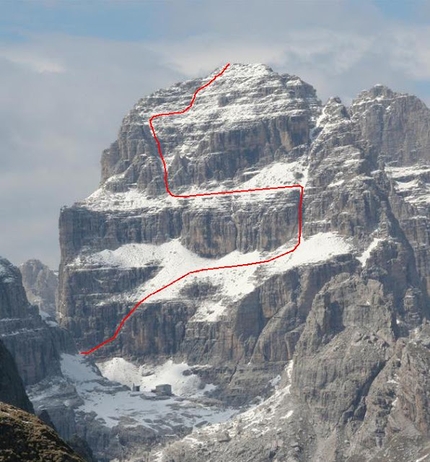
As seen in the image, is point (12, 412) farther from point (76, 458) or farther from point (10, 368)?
point (10, 368)

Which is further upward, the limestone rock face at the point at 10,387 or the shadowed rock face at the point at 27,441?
the shadowed rock face at the point at 27,441

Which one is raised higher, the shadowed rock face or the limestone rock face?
the shadowed rock face

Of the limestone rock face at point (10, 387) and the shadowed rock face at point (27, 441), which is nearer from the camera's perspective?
the shadowed rock face at point (27, 441)

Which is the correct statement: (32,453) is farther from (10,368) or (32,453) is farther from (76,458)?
(10,368)

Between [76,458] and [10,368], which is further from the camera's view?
[10,368]

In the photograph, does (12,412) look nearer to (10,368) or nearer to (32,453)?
(32,453)

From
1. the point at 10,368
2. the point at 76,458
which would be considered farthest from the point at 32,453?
the point at 10,368

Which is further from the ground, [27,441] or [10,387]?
Result: [27,441]

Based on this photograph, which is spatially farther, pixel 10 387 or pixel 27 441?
pixel 10 387

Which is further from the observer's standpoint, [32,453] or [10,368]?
[10,368]

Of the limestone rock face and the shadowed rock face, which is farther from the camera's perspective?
the limestone rock face
